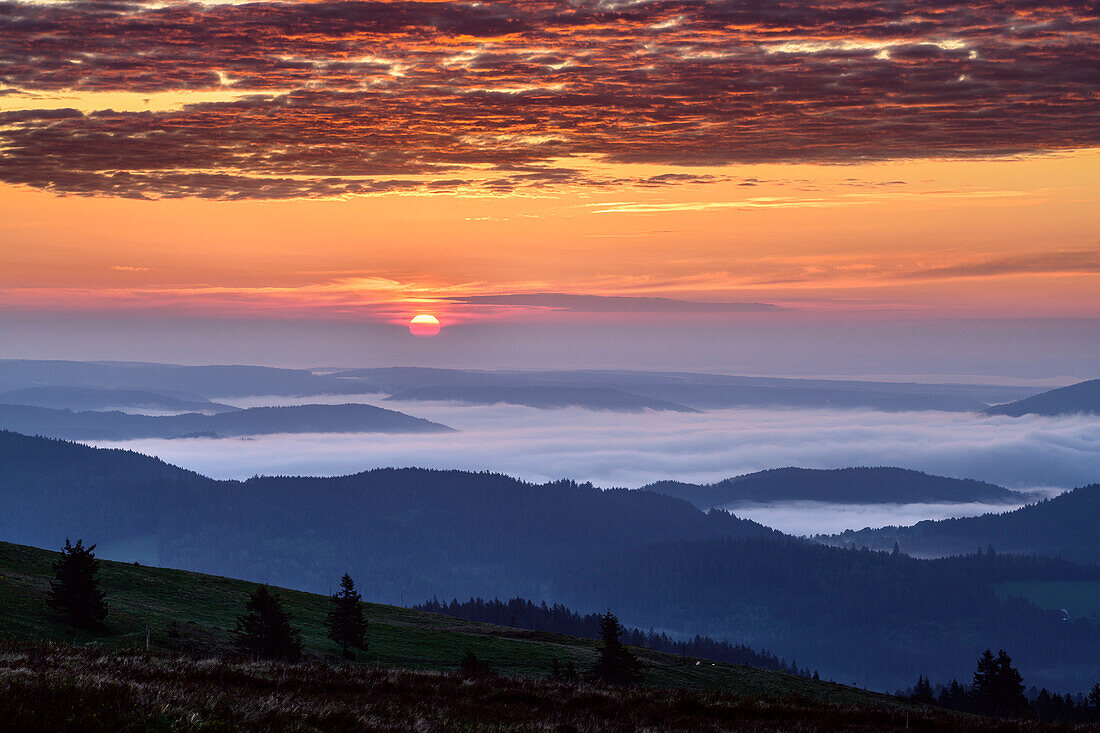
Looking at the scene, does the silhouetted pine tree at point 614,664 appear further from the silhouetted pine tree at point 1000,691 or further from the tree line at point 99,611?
the silhouetted pine tree at point 1000,691

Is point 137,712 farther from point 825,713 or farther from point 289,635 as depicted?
point 289,635

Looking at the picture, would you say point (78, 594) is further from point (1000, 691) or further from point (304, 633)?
point (1000, 691)

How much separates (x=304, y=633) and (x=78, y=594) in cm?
2128

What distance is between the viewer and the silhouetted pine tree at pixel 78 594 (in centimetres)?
4238

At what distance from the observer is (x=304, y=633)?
2441 inches

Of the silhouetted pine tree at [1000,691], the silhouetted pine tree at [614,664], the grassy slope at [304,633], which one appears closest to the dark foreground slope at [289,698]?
the grassy slope at [304,633]

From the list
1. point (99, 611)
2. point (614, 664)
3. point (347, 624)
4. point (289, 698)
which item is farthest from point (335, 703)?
point (347, 624)

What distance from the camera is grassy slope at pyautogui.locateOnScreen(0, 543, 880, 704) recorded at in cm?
4347

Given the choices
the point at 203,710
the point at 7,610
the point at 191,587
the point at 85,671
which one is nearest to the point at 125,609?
the point at 7,610

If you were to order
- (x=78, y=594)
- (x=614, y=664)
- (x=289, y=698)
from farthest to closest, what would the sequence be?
(x=614, y=664) → (x=78, y=594) → (x=289, y=698)

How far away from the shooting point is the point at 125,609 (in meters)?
53.1

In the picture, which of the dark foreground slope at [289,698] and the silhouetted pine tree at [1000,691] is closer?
the dark foreground slope at [289,698]

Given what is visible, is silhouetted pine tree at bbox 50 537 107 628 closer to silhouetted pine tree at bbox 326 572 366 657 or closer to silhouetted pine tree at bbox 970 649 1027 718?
silhouetted pine tree at bbox 326 572 366 657

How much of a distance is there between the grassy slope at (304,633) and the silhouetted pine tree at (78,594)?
0.89 meters
